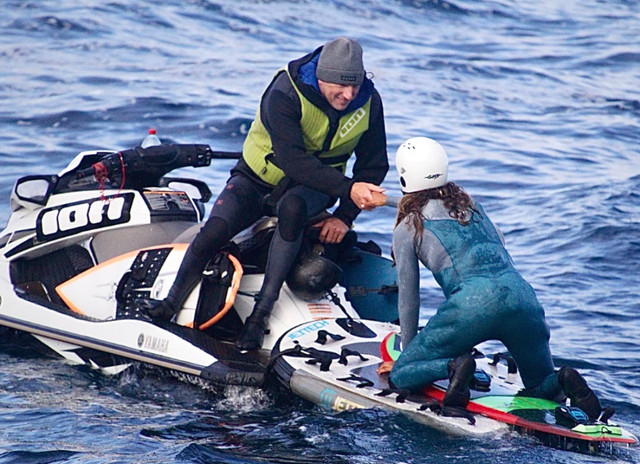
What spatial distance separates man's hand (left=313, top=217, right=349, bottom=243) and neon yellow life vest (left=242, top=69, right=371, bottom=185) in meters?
0.37

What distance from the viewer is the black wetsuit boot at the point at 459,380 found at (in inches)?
229

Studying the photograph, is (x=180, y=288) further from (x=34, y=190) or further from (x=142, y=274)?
(x=34, y=190)

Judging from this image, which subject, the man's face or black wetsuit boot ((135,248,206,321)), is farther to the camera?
black wetsuit boot ((135,248,206,321))

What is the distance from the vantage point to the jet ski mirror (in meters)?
8.14

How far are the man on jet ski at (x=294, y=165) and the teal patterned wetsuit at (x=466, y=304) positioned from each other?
2.29 ft

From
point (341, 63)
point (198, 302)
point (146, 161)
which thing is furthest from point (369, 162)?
point (146, 161)

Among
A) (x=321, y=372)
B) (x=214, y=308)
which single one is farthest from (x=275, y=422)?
(x=214, y=308)

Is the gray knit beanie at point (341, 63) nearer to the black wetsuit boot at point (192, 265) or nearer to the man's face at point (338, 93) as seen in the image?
the man's face at point (338, 93)

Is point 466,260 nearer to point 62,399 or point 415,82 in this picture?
point 62,399

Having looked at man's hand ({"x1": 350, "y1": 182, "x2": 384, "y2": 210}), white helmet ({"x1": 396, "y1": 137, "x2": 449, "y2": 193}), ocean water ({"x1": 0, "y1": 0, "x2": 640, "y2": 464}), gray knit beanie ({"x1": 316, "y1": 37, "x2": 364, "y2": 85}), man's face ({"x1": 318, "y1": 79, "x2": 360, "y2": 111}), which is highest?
gray knit beanie ({"x1": 316, "y1": 37, "x2": 364, "y2": 85})

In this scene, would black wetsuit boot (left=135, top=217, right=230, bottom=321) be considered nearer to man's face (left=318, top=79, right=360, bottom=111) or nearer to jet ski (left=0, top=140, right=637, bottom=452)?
jet ski (left=0, top=140, right=637, bottom=452)

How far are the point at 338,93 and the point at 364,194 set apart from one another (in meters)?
0.73

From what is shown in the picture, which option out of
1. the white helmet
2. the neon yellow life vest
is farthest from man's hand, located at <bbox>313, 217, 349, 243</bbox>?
the white helmet

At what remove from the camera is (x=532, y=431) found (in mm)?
5742
